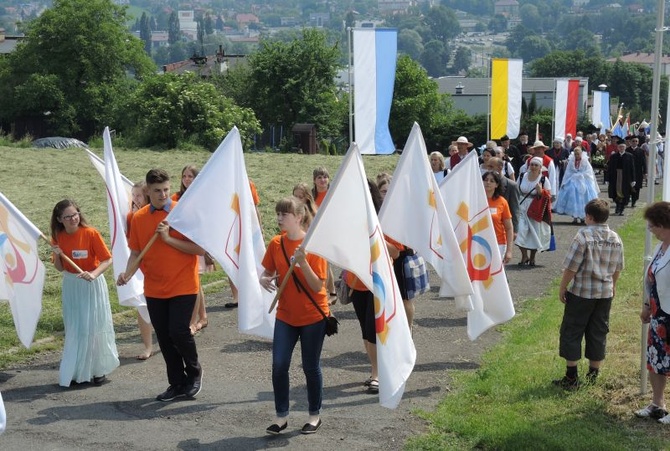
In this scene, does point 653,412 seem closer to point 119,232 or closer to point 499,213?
point 499,213

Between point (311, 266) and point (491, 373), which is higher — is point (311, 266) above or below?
above

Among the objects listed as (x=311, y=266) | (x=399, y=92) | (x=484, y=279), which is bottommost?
(x=399, y=92)

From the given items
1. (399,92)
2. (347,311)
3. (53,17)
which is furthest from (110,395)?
(399,92)

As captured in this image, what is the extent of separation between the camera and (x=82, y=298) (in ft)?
27.6

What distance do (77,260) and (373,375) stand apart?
2.67 m

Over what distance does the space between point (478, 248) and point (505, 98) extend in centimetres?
1396

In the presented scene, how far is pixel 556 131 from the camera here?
1067 inches

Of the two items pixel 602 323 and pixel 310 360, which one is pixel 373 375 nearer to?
pixel 310 360

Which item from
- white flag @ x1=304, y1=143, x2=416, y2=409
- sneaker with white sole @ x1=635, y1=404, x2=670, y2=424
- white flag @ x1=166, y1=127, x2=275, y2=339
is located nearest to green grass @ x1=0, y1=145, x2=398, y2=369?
white flag @ x1=166, y1=127, x2=275, y2=339

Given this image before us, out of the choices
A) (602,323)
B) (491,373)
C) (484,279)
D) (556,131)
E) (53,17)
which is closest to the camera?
(602,323)

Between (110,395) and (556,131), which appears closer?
(110,395)

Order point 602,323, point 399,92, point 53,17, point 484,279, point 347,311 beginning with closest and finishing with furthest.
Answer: point 602,323 < point 484,279 < point 347,311 < point 53,17 < point 399,92

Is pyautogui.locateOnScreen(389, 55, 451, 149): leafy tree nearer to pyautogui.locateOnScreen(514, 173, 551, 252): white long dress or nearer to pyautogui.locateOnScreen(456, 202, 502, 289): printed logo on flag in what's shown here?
pyautogui.locateOnScreen(514, 173, 551, 252): white long dress

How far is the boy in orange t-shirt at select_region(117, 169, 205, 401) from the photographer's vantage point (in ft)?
25.5
